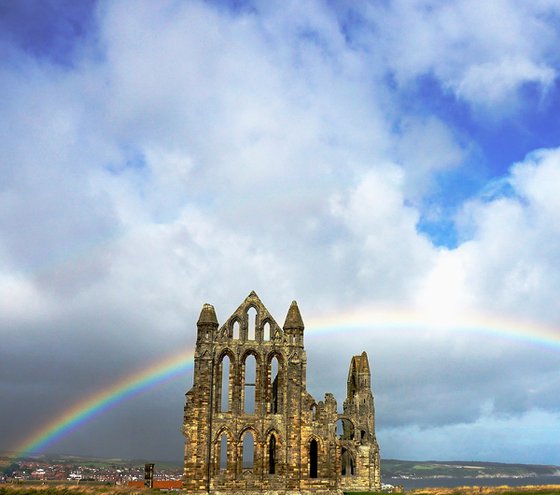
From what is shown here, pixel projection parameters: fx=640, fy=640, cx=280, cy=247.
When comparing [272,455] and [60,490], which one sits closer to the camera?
[60,490]

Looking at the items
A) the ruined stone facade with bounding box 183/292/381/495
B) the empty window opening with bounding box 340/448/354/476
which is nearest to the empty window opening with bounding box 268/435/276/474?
the ruined stone facade with bounding box 183/292/381/495

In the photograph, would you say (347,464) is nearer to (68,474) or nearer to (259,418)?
(259,418)

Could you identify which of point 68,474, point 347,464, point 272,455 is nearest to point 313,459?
point 272,455

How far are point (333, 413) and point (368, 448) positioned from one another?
45.1 ft

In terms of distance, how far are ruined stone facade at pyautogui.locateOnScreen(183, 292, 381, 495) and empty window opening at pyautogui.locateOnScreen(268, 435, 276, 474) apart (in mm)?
82

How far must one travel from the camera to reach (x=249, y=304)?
4891 centimetres

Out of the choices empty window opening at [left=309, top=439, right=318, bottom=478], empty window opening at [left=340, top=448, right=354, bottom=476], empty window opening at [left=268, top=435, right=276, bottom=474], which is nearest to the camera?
empty window opening at [left=268, top=435, right=276, bottom=474]

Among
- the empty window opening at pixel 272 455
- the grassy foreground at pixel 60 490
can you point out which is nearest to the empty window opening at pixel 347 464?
the empty window opening at pixel 272 455

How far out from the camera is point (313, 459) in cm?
4912

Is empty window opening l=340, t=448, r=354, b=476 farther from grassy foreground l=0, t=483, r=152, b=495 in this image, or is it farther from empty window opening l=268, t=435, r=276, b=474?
grassy foreground l=0, t=483, r=152, b=495

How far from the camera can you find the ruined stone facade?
149 ft

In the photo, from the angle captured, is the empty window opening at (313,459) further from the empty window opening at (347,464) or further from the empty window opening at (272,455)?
the empty window opening at (347,464)

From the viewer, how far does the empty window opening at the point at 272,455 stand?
47562mm

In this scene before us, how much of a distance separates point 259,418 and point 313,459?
6.08m
